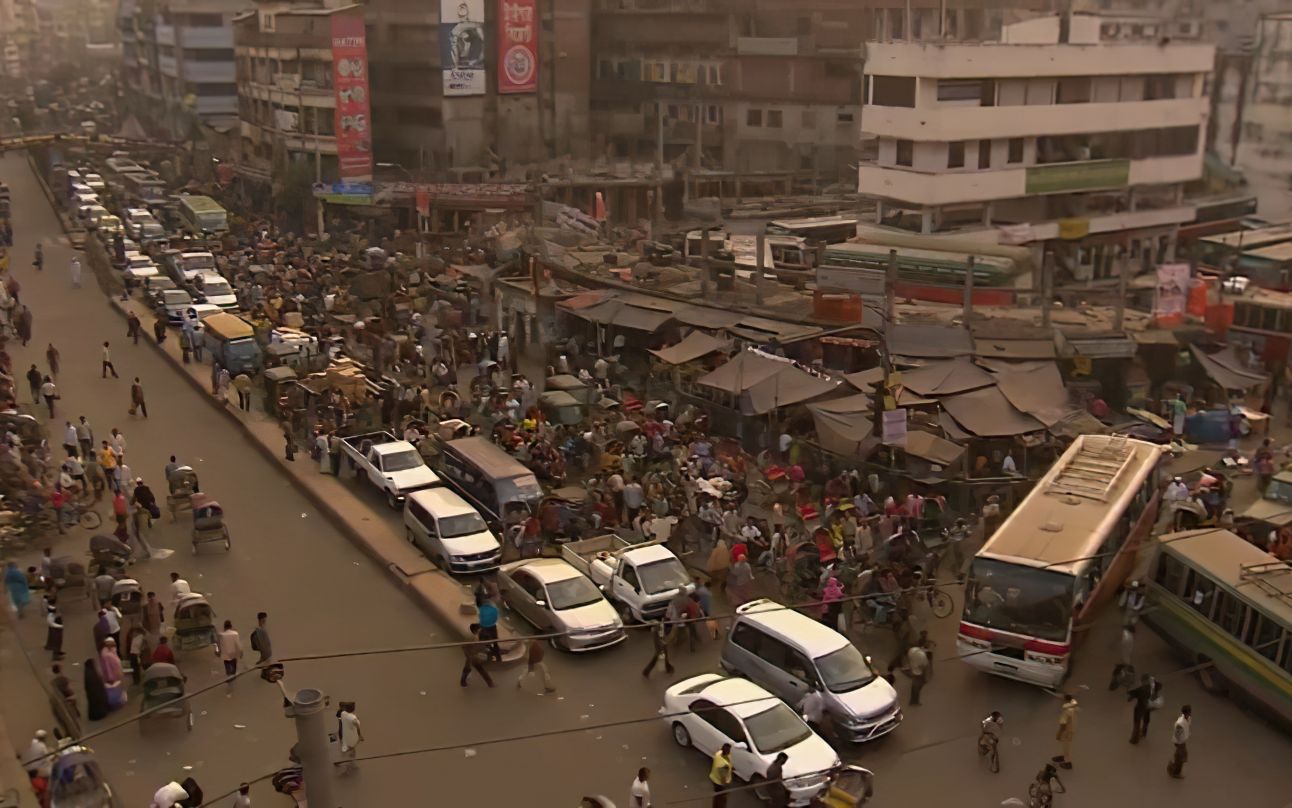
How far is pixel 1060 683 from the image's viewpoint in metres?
14.8

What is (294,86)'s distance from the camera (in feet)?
A: 177

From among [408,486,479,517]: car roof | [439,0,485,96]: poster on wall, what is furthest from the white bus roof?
[439,0,485,96]: poster on wall

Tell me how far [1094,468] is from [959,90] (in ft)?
73.8

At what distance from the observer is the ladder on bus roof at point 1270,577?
1418 centimetres

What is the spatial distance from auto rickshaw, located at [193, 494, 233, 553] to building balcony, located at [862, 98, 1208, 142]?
2507cm

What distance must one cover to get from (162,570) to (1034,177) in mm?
29543

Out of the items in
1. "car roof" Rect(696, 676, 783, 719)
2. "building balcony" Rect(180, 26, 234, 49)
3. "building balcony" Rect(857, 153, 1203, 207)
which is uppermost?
"building balcony" Rect(180, 26, 234, 49)

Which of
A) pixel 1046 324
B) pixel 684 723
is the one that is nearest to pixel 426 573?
pixel 684 723

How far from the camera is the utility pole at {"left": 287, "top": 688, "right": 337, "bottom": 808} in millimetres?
7781


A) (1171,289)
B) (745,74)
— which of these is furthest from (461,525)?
(745,74)

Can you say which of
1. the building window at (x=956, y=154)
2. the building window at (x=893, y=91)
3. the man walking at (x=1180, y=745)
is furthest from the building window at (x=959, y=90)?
the man walking at (x=1180, y=745)

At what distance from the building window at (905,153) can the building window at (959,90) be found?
1.78 m

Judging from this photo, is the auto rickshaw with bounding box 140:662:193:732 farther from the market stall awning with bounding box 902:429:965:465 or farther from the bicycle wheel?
the market stall awning with bounding box 902:429:965:465

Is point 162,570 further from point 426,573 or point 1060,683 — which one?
point 1060,683
